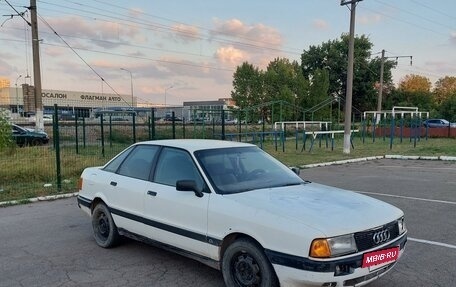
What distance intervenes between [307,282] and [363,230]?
0.66m

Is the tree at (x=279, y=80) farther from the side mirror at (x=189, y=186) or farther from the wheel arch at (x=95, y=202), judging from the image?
the side mirror at (x=189, y=186)

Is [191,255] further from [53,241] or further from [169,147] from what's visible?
[53,241]

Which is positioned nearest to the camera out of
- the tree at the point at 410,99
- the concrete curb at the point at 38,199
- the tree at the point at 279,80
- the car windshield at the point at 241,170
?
the car windshield at the point at 241,170

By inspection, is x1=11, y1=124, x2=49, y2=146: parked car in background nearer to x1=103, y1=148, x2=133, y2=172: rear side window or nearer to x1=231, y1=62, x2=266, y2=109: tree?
x1=103, y1=148, x2=133, y2=172: rear side window

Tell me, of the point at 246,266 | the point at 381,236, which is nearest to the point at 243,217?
the point at 246,266

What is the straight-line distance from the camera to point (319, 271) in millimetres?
3369

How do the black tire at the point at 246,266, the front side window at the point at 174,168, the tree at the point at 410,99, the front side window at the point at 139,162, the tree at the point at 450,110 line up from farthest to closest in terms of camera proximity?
the tree at the point at 410,99
the tree at the point at 450,110
the front side window at the point at 139,162
the front side window at the point at 174,168
the black tire at the point at 246,266

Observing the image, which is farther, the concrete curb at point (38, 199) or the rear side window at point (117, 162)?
the concrete curb at point (38, 199)

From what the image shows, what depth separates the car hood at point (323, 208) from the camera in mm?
3561

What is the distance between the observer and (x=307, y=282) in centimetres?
341

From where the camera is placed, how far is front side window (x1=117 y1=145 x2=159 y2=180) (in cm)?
531

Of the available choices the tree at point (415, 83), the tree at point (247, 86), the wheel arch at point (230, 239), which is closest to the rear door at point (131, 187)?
the wheel arch at point (230, 239)

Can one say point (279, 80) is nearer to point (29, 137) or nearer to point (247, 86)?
point (247, 86)

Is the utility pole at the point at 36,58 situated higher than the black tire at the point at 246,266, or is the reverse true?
the utility pole at the point at 36,58
